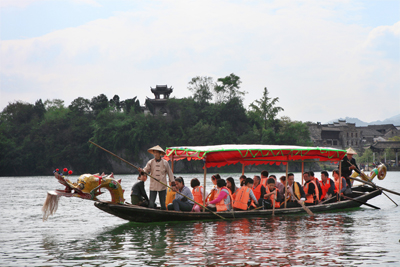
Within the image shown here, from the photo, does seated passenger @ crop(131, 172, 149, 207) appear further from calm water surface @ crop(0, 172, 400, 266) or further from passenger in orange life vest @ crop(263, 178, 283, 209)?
passenger in orange life vest @ crop(263, 178, 283, 209)

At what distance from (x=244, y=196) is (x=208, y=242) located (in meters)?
3.67

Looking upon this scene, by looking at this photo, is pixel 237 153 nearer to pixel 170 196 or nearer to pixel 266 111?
pixel 170 196

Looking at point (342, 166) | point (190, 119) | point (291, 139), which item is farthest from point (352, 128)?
point (342, 166)

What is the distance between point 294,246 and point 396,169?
84168mm

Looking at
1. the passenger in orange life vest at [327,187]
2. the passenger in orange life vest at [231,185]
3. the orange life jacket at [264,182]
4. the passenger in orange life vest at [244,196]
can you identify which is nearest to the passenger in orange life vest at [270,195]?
the orange life jacket at [264,182]

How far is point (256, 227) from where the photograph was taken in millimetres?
13766

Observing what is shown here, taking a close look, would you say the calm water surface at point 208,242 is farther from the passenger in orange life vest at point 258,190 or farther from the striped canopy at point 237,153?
the striped canopy at point 237,153

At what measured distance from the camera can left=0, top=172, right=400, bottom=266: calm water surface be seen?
9.40 m

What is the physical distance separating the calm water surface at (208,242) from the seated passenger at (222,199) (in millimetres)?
483

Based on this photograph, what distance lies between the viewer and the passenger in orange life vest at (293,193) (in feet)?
52.5

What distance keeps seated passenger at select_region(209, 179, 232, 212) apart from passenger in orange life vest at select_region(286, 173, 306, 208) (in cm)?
256

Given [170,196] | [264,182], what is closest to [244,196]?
[264,182]

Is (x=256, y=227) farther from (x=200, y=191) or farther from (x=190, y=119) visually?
(x=190, y=119)

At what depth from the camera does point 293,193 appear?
1617cm
